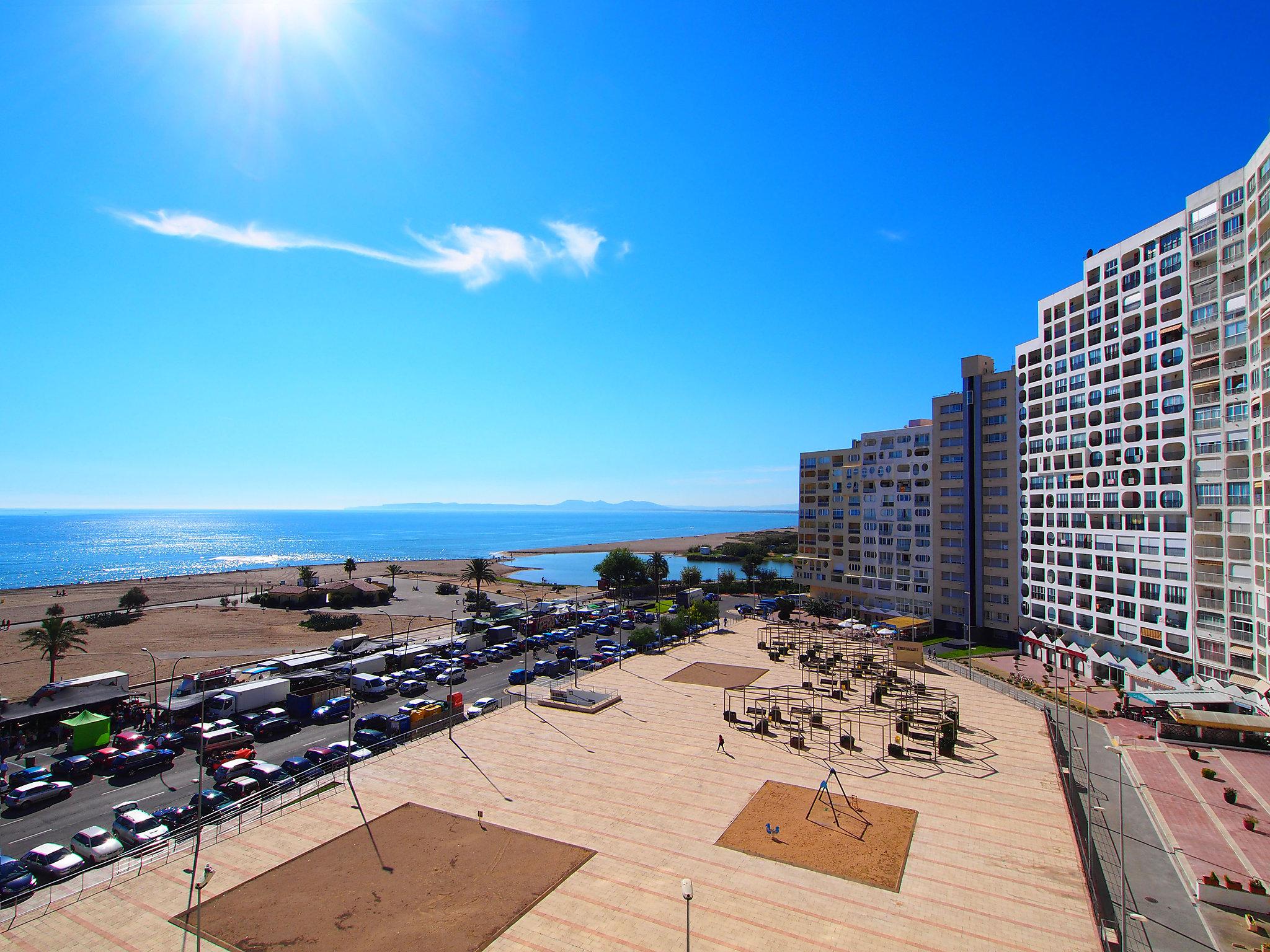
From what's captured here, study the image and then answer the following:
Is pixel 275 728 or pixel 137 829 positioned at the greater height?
pixel 137 829

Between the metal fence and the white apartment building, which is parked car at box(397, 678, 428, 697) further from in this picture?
the white apartment building

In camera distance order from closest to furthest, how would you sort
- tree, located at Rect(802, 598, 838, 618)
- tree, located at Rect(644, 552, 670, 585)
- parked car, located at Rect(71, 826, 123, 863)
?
parked car, located at Rect(71, 826, 123, 863) < tree, located at Rect(802, 598, 838, 618) < tree, located at Rect(644, 552, 670, 585)

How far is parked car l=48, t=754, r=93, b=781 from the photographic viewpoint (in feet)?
101

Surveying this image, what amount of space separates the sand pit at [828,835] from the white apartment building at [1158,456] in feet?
102

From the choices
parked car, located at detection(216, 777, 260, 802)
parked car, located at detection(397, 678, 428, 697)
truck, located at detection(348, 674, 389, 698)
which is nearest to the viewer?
parked car, located at detection(216, 777, 260, 802)

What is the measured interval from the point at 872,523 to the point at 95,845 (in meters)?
72.3

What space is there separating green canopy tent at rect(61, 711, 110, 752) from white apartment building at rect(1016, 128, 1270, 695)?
65.6 m

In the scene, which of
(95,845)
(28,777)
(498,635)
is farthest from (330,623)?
(95,845)

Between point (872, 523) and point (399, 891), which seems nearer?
point (399, 891)

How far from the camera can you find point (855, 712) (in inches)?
1406

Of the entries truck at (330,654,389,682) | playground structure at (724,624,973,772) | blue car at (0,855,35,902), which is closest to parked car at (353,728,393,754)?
truck at (330,654,389,682)

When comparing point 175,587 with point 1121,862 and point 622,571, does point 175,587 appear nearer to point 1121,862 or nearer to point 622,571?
point 622,571

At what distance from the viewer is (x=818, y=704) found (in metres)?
37.9

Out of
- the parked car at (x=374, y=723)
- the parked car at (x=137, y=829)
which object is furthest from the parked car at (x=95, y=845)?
the parked car at (x=374, y=723)
